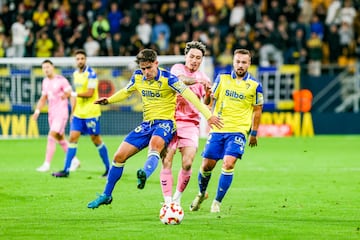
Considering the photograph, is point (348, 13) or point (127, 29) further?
point (127, 29)

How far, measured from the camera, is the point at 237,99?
1255cm

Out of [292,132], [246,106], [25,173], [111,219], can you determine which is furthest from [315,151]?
[111,219]

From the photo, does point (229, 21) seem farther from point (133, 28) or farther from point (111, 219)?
point (111, 219)

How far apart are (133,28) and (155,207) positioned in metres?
18.2

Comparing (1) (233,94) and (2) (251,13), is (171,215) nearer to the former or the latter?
(1) (233,94)

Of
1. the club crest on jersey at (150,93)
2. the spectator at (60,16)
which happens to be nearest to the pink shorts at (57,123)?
the club crest on jersey at (150,93)

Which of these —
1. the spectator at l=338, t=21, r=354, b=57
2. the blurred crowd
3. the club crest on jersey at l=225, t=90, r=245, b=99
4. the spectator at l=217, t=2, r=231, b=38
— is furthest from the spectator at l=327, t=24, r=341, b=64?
the club crest on jersey at l=225, t=90, r=245, b=99

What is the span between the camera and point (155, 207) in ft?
42.0

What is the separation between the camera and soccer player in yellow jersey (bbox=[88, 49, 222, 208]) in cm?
1140

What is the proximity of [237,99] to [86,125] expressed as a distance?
18.3 feet

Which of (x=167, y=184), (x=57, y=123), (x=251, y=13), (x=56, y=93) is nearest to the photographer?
(x=167, y=184)

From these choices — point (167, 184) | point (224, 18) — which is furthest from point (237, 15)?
point (167, 184)

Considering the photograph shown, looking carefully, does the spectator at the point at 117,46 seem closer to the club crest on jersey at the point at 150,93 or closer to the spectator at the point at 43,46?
the spectator at the point at 43,46

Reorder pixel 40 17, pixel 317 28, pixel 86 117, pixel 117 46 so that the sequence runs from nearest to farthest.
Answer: pixel 86 117 → pixel 117 46 → pixel 317 28 → pixel 40 17
